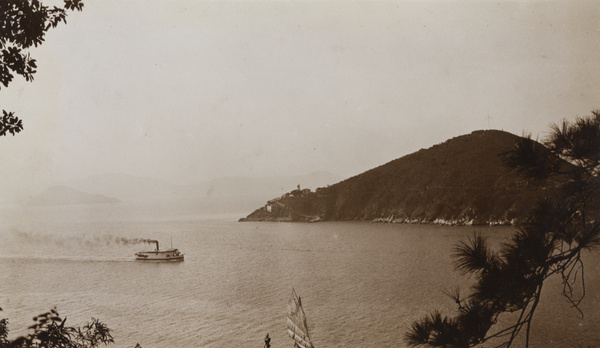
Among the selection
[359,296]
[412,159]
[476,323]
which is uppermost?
[412,159]

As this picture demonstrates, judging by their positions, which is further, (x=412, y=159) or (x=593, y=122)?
(x=412, y=159)

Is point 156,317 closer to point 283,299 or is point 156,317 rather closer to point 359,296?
point 283,299

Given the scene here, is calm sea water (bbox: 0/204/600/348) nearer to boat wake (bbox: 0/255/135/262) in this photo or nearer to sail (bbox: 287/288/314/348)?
boat wake (bbox: 0/255/135/262)

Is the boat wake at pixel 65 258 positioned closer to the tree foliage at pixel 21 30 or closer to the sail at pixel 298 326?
the sail at pixel 298 326

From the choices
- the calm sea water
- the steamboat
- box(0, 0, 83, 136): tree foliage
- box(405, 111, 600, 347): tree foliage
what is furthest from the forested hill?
box(0, 0, 83, 136): tree foliage

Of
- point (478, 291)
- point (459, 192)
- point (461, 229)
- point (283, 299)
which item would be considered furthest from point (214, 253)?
point (478, 291)

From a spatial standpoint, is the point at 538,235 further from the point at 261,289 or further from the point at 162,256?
the point at 162,256
